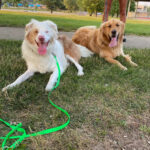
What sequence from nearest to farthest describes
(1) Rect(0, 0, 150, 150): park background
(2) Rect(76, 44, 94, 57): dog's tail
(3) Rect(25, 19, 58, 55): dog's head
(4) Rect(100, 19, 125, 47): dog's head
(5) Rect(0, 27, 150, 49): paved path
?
(1) Rect(0, 0, 150, 150): park background, (3) Rect(25, 19, 58, 55): dog's head, (4) Rect(100, 19, 125, 47): dog's head, (2) Rect(76, 44, 94, 57): dog's tail, (5) Rect(0, 27, 150, 49): paved path

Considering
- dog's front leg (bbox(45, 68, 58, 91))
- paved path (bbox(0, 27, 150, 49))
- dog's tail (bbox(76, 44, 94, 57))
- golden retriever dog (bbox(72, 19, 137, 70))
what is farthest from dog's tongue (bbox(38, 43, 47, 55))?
paved path (bbox(0, 27, 150, 49))

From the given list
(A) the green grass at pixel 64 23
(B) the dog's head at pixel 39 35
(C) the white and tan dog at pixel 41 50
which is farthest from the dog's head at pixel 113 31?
(A) the green grass at pixel 64 23

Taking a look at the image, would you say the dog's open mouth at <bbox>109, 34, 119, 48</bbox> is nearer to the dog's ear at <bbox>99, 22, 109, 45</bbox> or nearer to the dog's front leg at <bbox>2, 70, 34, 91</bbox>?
the dog's ear at <bbox>99, 22, 109, 45</bbox>

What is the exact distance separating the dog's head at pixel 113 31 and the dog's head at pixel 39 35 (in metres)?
1.78

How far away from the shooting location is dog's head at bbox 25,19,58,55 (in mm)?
2750

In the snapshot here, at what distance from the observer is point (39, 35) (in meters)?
2.70

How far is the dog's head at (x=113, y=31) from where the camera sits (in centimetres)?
417

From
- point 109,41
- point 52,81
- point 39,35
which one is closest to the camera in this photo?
point 39,35

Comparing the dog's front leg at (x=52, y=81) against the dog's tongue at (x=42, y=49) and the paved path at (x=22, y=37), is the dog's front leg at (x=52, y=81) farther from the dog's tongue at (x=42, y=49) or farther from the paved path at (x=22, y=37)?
the paved path at (x=22, y=37)

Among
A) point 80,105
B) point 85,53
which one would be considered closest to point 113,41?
point 85,53

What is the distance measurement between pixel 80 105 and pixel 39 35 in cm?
129

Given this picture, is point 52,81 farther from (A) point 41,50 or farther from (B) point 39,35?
(B) point 39,35

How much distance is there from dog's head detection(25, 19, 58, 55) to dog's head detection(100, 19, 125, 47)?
178cm

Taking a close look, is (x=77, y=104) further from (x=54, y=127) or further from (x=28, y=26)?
(x=28, y=26)
